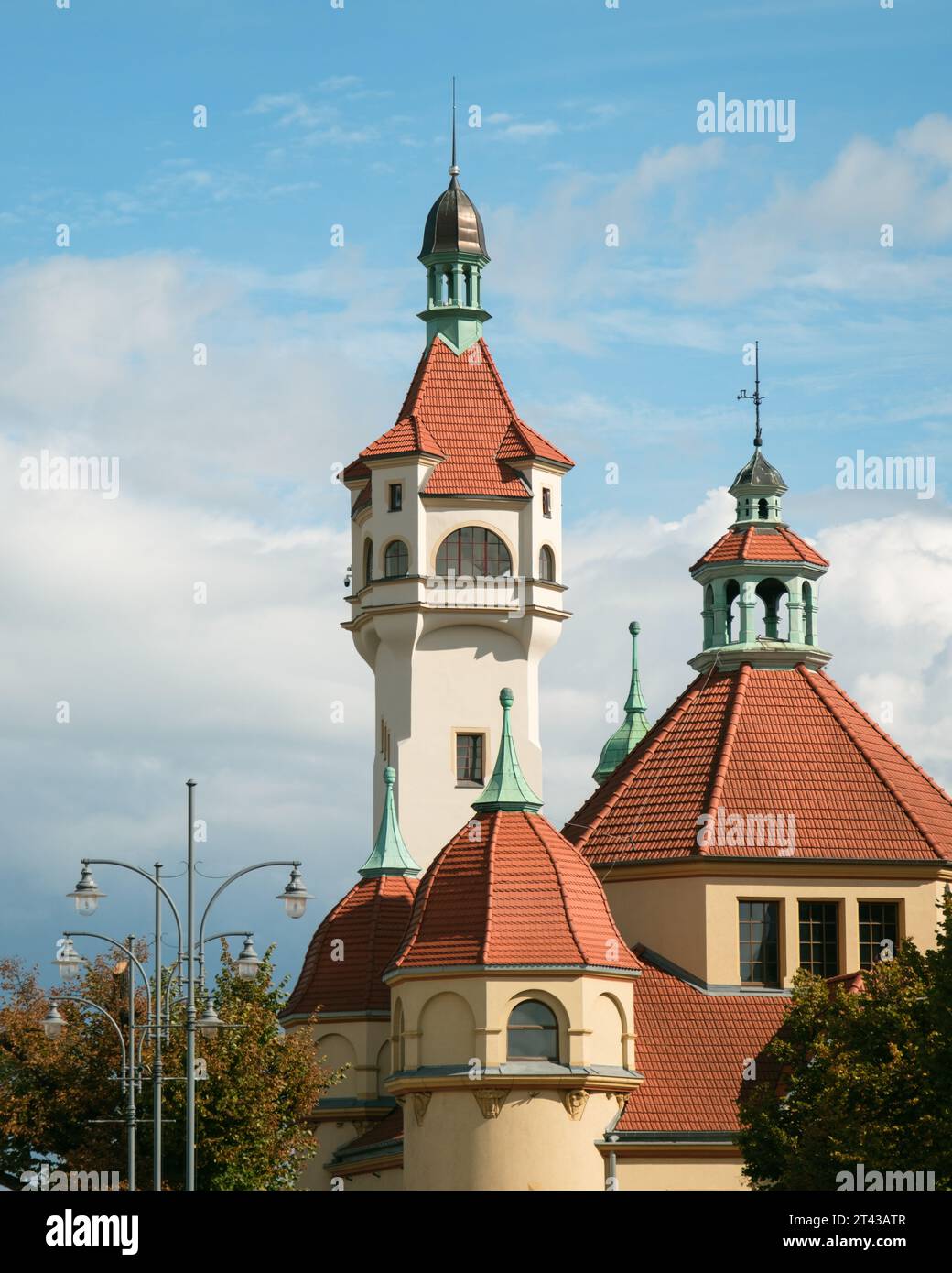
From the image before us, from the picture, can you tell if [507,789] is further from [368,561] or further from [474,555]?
[368,561]

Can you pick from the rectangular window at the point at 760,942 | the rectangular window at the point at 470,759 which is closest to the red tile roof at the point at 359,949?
the rectangular window at the point at 470,759

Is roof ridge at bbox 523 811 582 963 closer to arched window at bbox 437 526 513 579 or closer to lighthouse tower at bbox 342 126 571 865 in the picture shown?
lighthouse tower at bbox 342 126 571 865

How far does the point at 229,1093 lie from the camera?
5516 centimetres

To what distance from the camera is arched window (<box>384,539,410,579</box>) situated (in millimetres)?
73875

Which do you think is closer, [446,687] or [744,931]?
[744,931]

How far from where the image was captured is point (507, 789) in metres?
57.8

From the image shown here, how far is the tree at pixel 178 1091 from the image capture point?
55312 millimetres

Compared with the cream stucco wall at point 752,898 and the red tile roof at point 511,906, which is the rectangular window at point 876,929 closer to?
the cream stucco wall at point 752,898

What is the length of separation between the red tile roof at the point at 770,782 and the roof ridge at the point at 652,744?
0.12ft

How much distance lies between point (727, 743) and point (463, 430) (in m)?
16.9
